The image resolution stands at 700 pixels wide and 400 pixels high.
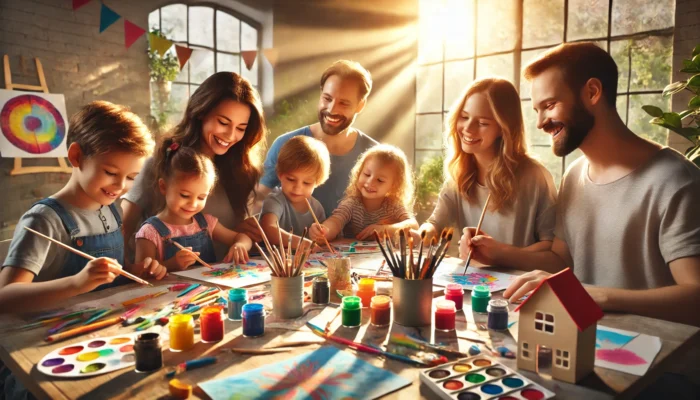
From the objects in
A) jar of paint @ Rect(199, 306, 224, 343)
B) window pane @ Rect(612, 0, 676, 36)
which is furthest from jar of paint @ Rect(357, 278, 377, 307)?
window pane @ Rect(612, 0, 676, 36)

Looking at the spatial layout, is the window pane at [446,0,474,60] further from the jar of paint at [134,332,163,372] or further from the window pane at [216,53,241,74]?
the jar of paint at [134,332,163,372]

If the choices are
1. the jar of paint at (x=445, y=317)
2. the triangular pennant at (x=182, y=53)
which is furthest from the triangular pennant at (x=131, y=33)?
the jar of paint at (x=445, y=317)

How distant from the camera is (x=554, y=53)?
1.86m

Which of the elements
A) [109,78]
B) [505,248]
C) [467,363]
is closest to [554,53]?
[505,248]

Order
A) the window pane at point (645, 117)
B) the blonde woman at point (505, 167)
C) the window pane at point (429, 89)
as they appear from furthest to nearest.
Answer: the window pane at point (429, 89), the window pane at point (645, 117), the blonde woman at point (505, 167)

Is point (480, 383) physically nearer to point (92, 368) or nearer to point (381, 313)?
point (381, 313)

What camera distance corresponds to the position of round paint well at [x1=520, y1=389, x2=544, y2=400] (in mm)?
874

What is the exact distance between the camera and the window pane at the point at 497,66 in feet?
19.5

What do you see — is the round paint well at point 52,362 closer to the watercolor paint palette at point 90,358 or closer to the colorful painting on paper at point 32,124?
the watercolor paint palette at point 90,358

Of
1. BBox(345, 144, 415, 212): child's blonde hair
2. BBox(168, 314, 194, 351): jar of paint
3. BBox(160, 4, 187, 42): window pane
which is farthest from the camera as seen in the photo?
BBox(160, 4, 187, 42): window pane

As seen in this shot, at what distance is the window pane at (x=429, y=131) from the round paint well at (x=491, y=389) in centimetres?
605

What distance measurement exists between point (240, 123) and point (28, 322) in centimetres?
131

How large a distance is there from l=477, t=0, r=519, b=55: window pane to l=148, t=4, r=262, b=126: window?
123 inches

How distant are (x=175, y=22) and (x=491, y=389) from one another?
6.55 metres
